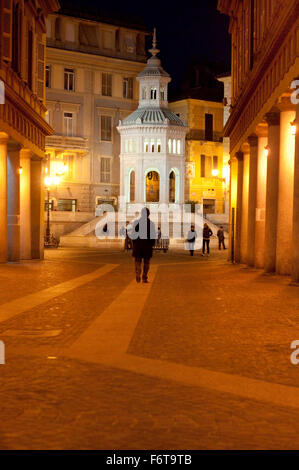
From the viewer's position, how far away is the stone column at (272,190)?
18625mm

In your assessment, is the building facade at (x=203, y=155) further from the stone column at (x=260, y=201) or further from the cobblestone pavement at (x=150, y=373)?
the cobblestone pavement at (x=150, y=373)

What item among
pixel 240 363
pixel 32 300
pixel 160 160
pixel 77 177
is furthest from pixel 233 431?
pixel 77 177

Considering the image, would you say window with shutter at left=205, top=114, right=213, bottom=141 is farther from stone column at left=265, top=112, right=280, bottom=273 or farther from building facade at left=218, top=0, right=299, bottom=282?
stone column at left=265, top=112, right=280, bottom=273


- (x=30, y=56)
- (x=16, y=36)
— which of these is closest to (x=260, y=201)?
(x=16, y=36)

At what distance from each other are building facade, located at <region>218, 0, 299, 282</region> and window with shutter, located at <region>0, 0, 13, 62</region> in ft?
25.8

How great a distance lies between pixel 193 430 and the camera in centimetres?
466

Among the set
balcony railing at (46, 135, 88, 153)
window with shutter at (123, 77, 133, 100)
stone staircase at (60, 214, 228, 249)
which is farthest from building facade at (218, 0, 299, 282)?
window with shutter at (123, 77, 133, 100)

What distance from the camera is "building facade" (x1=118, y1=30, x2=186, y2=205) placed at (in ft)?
172

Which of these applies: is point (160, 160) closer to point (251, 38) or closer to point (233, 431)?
point (251, 38)

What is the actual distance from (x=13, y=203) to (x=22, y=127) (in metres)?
2.86

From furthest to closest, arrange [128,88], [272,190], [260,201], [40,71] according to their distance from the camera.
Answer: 1. [128,88]
2. [40,71]
3. [260,201]
4. [272,190]

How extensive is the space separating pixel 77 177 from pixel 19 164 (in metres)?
34.5

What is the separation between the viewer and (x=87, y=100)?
2341 inches

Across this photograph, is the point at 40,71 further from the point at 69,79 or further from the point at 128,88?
the point at 128,88
